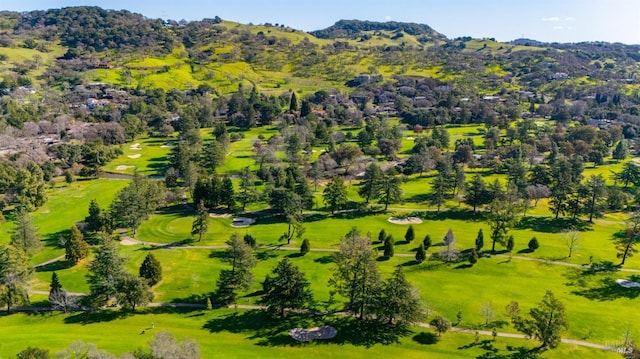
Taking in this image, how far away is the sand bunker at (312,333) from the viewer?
59.0 metres

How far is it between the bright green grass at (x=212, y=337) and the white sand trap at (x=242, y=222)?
112 ft

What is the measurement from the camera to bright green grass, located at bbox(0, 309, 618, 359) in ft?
182

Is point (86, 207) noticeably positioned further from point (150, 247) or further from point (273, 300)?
point (273, 300)

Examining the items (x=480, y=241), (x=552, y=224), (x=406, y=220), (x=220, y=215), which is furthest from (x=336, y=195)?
(x=552, y=224)

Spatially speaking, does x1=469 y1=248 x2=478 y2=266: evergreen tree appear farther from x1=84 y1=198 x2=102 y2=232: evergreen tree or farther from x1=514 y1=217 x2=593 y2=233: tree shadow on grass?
x1=84 y1=198 x2=102 y2=232: evergreen tree

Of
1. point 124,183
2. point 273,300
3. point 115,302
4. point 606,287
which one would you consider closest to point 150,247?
point 115,302

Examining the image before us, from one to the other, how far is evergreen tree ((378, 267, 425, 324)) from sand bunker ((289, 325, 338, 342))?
7.31 m

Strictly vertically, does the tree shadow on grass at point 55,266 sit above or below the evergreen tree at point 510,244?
below

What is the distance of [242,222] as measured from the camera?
99.6 metres

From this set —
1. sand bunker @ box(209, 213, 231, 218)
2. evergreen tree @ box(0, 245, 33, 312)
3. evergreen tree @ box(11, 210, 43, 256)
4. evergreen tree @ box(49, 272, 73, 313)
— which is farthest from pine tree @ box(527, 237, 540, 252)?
evergreen tree @ box(11, 210, 43, 256)

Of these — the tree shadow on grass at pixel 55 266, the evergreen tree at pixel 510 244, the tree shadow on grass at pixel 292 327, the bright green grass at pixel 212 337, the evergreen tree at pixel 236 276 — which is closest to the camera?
the bright green grass at pixel 212 337

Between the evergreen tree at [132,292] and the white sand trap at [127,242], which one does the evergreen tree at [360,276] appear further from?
the white sand trap at [127,242]

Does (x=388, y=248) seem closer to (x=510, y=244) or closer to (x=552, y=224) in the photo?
(x=510, y=244)

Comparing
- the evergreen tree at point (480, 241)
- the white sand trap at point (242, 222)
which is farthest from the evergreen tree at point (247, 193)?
the evergreen tree at point (480, 241)
